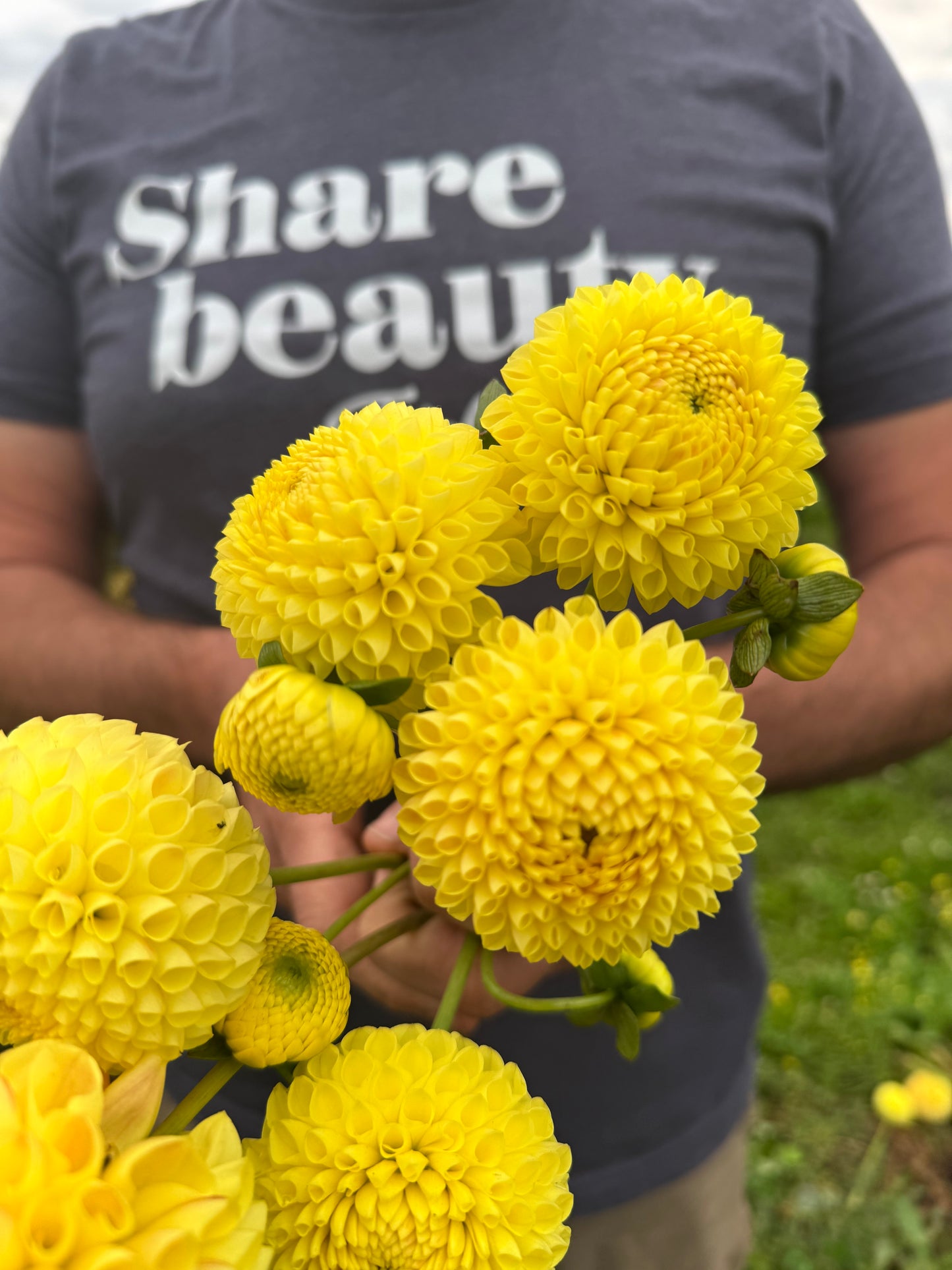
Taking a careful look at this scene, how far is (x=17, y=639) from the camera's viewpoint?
3.23 ft

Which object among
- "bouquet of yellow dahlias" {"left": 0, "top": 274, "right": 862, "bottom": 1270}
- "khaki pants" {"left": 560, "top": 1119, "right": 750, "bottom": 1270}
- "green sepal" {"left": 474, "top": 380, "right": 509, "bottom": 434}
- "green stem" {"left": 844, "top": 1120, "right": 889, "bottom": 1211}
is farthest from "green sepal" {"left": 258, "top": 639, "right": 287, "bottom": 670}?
"green stem" {"left": 844, "top": 1120, "right": 889, "bottom": 1211}

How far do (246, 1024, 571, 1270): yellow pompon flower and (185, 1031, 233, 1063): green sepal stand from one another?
22mm

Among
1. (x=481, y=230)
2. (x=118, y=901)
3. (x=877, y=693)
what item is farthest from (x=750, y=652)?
(x=481, y=230)

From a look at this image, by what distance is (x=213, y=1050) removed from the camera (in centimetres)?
33

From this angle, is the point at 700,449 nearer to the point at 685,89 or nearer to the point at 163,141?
the point at 685,89

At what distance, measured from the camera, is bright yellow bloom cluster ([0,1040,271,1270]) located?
242mm

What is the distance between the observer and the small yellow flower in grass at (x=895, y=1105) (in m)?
1.86

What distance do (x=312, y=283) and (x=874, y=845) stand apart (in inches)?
94.6

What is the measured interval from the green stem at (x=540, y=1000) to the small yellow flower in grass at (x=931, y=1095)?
1.82m

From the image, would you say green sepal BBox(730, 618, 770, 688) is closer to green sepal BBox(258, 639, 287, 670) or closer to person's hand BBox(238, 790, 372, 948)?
green sepal BBox(258, 639, 287, 670)

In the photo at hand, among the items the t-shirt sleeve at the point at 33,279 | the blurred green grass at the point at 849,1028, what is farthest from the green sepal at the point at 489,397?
the blurred green grass at the point at 849,1028

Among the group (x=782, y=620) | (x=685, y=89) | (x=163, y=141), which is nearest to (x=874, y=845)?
(x=685, y=89)

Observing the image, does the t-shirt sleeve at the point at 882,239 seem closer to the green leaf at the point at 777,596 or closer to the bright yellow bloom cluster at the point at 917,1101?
the green leaf at the point at 777,596

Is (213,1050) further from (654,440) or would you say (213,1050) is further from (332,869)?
(654,440)
